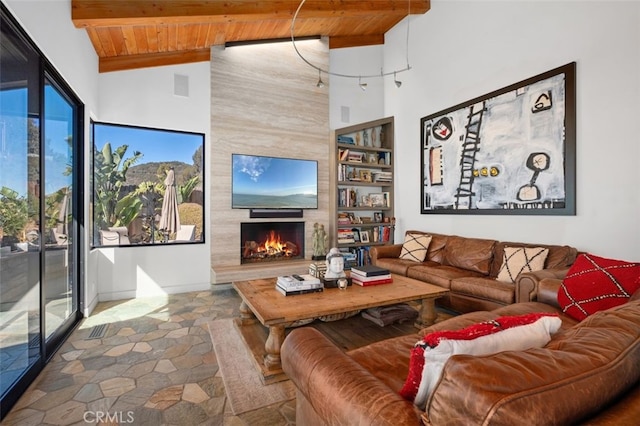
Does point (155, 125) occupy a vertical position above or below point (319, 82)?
below

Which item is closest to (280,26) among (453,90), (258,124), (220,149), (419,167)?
(258,124)

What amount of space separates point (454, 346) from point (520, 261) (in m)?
2.60

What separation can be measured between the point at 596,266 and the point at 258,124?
395 centimetres

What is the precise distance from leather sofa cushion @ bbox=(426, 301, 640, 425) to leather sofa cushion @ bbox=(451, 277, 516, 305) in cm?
202

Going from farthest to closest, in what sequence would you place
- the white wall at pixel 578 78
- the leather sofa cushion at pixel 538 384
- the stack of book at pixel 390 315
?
1. the stack of book at pixel 390 315
2. the white wall at pixel 578 78
3. the leather sofa cushion at pixel 538 384

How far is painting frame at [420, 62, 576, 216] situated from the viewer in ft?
9.63

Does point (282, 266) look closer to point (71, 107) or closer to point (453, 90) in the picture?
point (71, 107)

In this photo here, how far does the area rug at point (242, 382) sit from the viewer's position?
1815 mm

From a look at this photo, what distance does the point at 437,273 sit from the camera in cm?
331

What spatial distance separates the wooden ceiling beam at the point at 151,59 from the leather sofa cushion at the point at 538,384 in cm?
453

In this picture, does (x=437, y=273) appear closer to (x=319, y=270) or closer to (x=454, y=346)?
(x=319, y=270)

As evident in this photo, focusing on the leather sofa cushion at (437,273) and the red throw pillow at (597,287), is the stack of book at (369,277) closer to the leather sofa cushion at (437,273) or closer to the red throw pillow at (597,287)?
the leather sofa cushion at (437,273)

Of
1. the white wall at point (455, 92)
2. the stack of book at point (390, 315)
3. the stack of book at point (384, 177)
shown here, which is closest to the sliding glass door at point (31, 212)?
the white wall at point (455, 92)

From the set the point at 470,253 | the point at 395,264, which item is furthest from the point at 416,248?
the point at 470,253
